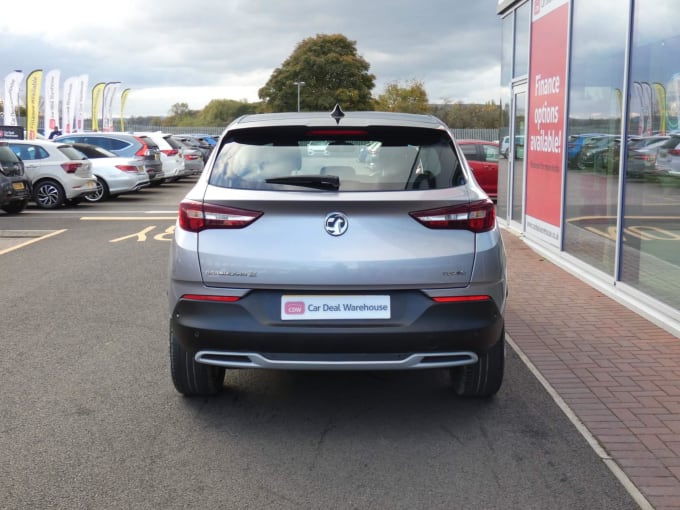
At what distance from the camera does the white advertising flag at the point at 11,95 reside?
38438 millimetres

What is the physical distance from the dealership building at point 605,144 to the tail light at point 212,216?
13.0 ft

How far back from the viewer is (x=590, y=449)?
13.7 ft

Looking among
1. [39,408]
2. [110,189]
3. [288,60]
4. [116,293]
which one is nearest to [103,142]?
[110,189]

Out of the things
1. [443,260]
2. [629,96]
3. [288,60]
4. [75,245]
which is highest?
[288,60]

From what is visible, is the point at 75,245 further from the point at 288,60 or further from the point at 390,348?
the point at 288,60

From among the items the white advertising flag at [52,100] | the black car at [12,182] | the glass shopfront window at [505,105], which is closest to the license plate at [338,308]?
the glass shopfront window at [505,105]

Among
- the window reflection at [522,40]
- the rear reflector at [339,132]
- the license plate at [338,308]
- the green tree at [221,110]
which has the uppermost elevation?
the green tree at [221,110]

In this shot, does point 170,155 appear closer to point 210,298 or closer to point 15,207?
point 15,207

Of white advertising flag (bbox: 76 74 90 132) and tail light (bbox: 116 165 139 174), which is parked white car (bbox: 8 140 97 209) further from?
white advertising flag (bbox: 76 74 90 132)

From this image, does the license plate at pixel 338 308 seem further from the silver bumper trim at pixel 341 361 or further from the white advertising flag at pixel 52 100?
the white advertising flag at pixel 52 100

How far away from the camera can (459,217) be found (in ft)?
14.0

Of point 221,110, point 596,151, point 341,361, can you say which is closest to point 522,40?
point 596,151

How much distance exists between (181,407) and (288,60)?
90294mm

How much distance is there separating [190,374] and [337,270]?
4.11 feet
